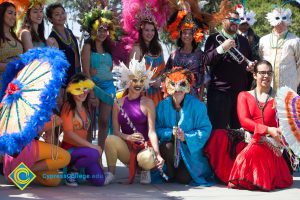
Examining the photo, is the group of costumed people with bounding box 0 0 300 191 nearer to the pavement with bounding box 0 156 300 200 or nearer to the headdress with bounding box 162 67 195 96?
the headdress with bounding box 162 67 195 96

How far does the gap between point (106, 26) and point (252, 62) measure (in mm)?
1753

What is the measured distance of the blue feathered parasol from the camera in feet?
13.6

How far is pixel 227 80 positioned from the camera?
5.93 meters

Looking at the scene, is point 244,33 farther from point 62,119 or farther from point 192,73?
point 62,119

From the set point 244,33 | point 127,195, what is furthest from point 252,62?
point 127,195

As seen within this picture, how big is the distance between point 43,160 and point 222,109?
2187mm

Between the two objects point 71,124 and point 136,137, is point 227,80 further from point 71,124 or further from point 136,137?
point 71,124

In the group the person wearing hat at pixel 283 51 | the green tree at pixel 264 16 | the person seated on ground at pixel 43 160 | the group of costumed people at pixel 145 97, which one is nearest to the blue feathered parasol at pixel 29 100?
the group of costumed people at pixel 145 97

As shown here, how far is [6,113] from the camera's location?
428cm

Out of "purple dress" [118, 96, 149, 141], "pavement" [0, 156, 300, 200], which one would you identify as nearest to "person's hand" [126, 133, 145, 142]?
"purple dress" [118, 96, 149, 141]

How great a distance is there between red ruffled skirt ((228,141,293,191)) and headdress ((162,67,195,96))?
0.93 m

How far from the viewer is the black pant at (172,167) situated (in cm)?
533

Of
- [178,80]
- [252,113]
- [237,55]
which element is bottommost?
[252,113]

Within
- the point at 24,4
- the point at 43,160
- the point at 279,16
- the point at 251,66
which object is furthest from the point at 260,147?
the point at 24,4
